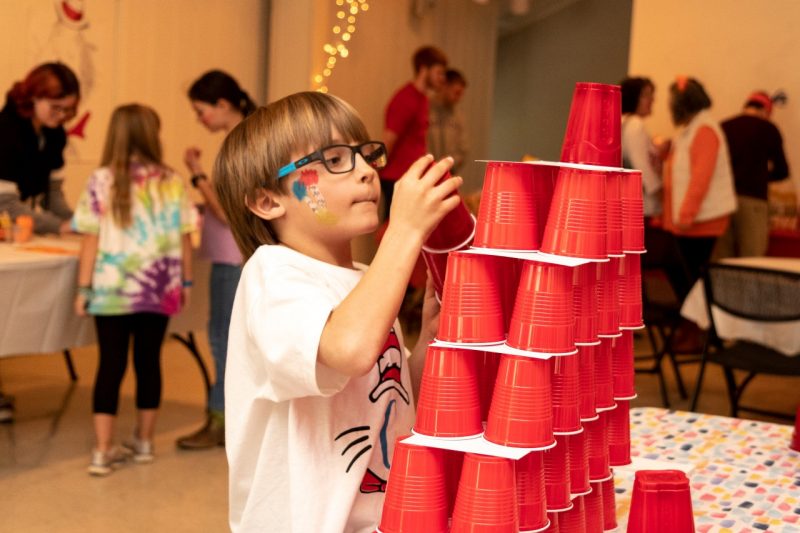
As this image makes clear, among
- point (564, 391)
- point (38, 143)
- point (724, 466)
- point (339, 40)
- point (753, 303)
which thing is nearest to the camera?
point (564, 391)

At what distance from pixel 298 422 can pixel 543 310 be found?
384 millimetres

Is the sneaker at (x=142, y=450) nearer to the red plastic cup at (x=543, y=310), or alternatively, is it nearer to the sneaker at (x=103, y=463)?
the sneaker at (x=103, y=463)

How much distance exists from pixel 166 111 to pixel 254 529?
5282 millimetres

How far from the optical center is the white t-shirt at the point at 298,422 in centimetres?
120

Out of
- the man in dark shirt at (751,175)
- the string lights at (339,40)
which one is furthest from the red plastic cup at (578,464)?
the string lights at (339,40)

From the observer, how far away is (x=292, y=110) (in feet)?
4.33

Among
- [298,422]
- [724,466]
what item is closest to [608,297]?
[298,422]

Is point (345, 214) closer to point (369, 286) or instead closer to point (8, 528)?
point (369, 286)

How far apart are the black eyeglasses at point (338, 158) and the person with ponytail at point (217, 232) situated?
2.57 m

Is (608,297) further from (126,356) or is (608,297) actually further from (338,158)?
(126,356)

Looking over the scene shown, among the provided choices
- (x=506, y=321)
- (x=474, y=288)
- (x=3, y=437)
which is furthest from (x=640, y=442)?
(x=3, y=437)

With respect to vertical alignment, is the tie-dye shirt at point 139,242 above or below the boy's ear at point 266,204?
below

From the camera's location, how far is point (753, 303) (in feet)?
13.2

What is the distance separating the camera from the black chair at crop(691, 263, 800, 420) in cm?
388
